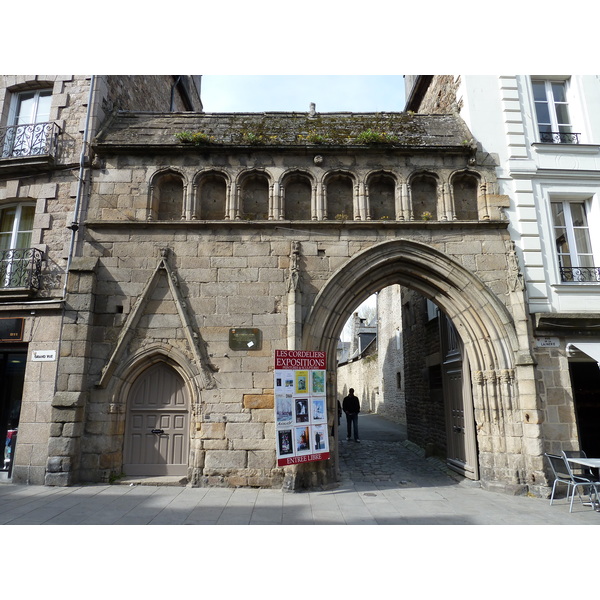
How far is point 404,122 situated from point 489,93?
1754 millimetres

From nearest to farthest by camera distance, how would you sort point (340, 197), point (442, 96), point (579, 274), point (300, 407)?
1. point (300, 407)
2. point (579, 274)
3. point (340, 197)
4. point (442, 96)

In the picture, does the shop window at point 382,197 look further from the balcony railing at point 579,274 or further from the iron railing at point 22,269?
the iron railing at point 22,269

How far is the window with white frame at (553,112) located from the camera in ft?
27.4

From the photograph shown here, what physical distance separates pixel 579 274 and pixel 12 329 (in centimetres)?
1049

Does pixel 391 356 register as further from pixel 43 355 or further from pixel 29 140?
pixel 29 140

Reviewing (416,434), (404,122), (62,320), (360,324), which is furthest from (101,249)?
(360,324)

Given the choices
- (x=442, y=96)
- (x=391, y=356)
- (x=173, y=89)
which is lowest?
(x=391, y=356)

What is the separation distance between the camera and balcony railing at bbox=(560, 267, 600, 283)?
7.75 meters

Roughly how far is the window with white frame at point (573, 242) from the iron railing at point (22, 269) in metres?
9.70

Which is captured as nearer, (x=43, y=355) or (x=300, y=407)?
(x=300, y=407)

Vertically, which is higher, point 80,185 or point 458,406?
point 80,185

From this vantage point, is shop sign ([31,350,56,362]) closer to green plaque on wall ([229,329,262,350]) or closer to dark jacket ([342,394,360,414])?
green plaque on wall ([229,329,262,350])

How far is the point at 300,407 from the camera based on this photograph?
6746 mm

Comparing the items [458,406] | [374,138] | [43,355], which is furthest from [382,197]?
[43,355]
